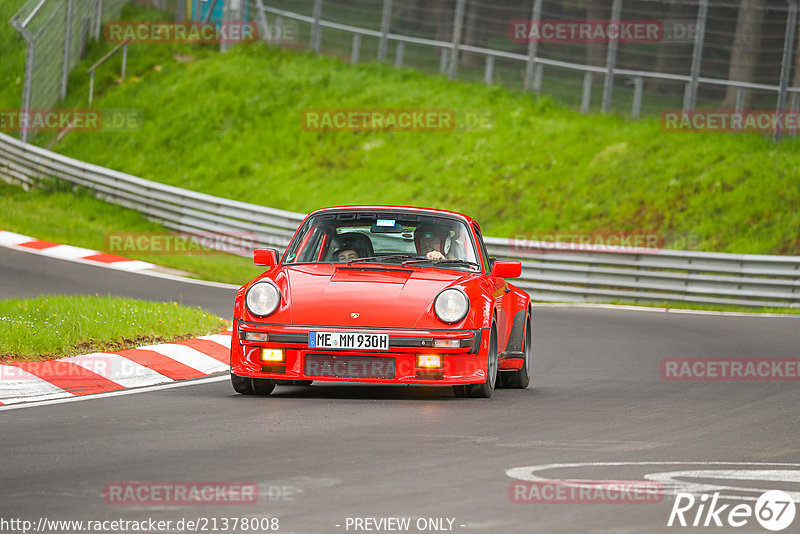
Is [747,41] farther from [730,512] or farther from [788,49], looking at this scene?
[730,512]

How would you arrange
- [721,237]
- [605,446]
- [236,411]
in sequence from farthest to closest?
1. [721,237]
2. [236,411]
3. [605,446]

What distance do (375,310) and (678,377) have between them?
12.4 feet

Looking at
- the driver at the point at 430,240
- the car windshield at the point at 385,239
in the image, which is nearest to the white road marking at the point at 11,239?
the car windshield at the point at 385,239

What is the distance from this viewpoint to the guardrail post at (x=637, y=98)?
2673 cm

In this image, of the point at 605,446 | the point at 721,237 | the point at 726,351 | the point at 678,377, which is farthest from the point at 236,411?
the point at 721,237

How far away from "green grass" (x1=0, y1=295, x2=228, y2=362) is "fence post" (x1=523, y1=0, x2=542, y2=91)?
1669cm

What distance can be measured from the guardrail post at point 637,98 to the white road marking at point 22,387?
784 inches

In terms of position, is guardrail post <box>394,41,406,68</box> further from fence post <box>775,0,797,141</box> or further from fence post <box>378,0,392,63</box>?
fence post <box>775,0,797,141</box>

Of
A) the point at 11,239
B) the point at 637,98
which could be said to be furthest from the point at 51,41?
the point at 637,98

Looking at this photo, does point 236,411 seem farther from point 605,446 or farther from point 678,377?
point 678,377

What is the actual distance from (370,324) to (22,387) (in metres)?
2.39

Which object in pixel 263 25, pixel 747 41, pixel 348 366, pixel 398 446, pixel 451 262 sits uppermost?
pixel 263 25

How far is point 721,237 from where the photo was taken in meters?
22.4

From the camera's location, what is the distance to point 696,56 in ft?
82.7
